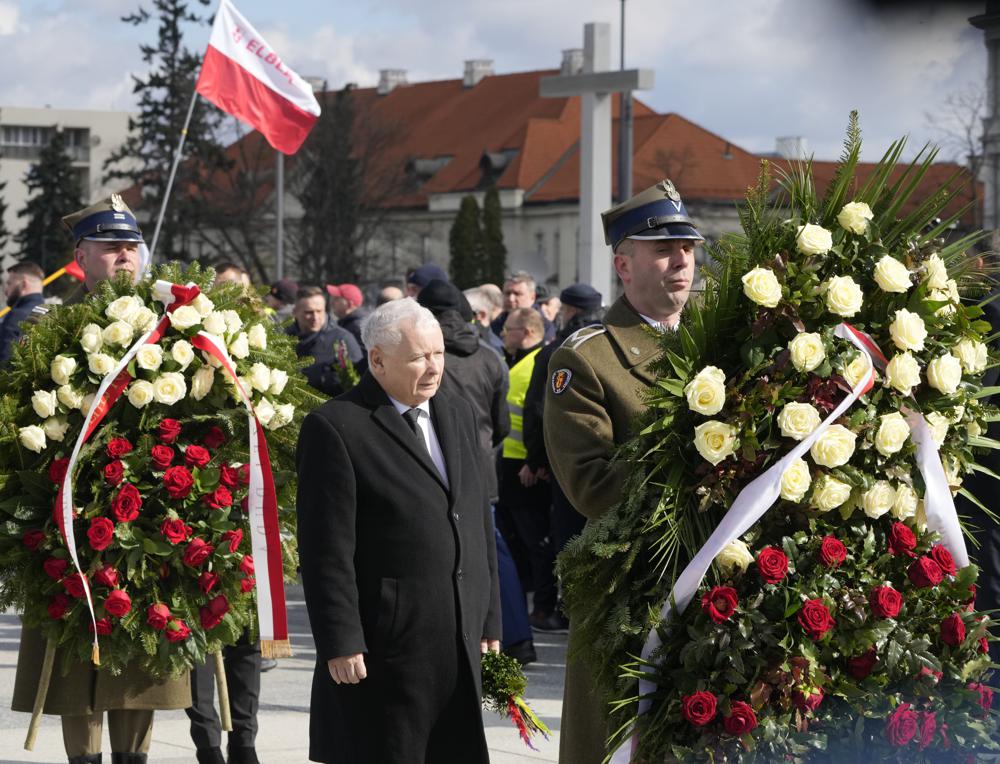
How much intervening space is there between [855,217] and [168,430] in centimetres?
279

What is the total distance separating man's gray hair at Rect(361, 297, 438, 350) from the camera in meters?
4.48

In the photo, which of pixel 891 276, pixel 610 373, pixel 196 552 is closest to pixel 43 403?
A: pixel 196 552

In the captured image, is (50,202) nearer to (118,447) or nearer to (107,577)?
(118,447)

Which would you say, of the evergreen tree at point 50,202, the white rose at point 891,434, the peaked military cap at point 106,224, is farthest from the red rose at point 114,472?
the evergreen tree at point 50,202

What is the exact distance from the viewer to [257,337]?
5996 mm

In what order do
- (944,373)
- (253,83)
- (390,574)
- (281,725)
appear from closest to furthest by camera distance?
(944,373), (390,574), (281,725), (253,83)

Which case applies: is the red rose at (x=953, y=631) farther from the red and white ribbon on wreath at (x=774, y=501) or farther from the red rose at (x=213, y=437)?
the red rose at (x=213, y=437)

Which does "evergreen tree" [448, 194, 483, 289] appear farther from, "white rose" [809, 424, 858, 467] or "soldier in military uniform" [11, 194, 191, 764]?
"white rose" [809, 424, 858, 467]

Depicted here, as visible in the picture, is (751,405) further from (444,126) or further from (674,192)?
(444,126)

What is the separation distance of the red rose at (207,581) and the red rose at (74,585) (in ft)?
1.39

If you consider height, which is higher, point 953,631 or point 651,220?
point 651,220

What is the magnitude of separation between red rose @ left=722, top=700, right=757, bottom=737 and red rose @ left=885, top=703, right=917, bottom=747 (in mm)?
321

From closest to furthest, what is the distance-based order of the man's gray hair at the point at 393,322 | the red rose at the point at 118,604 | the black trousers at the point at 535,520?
the man's gray hair at the point at 393,322 → the red rose at the point at 118,604 → the black trousers at the point at 535,520

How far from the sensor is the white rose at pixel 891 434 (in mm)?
3822
